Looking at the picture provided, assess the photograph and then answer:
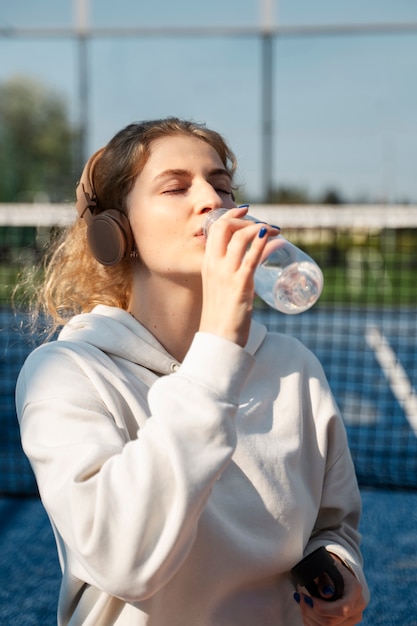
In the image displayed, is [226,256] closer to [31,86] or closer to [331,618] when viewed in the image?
[331,618]

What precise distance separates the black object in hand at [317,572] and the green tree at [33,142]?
1581cm

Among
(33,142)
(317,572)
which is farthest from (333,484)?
(33,142)

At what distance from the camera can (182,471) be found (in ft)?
4.59

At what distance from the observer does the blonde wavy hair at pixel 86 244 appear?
1979mm

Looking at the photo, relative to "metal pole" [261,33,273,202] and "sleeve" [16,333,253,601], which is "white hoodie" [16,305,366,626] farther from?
"metal pole" [261,33,273,202]

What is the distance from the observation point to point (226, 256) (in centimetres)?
150

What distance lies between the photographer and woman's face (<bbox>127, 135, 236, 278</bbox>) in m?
1.81

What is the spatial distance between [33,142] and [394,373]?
1430cm

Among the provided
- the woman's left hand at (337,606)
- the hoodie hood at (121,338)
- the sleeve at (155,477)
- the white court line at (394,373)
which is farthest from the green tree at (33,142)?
the sleeve at (155,477)

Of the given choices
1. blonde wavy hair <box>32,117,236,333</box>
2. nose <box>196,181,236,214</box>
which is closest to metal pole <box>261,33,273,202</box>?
blonde wavy hair <box>32,117,236,333</box>

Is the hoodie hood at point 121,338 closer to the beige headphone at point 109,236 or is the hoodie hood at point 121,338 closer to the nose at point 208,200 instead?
the beige headphone at point 109,236

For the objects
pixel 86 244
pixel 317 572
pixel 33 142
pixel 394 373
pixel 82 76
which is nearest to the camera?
pixel 317 572

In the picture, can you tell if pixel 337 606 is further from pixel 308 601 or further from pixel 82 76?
pixel 82 76

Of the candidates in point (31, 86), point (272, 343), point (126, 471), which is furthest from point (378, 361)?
point (31, 86)
